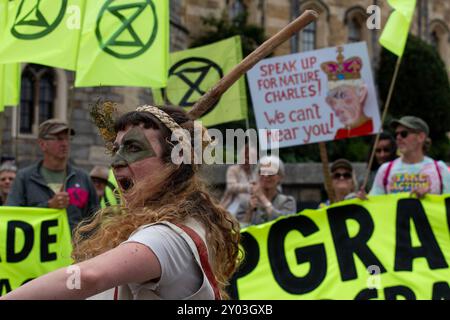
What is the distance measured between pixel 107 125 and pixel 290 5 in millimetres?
28102

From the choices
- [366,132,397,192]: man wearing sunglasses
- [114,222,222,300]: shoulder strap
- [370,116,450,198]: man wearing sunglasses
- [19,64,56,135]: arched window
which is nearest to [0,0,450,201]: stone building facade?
[19,64,56,135]: arched window

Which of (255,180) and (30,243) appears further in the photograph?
(255,180)

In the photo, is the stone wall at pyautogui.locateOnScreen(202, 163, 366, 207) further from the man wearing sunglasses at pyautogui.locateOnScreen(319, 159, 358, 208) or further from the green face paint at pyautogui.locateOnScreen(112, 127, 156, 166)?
the green face paint at pyautogui.locateOnScreen(112, 127, 156, 166)

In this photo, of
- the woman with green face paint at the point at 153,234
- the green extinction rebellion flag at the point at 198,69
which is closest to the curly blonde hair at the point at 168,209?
the woman with green face paint at the point at 153,234

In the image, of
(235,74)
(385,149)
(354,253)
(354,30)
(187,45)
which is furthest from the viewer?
(354,30)

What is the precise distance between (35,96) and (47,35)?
1391cm

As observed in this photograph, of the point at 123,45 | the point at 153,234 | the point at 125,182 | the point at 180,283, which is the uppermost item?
the point at 123,45

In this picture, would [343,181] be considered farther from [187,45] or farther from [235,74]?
[187,45]

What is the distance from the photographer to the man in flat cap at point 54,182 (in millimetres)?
6316

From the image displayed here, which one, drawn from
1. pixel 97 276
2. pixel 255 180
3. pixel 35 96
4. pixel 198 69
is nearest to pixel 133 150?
pixel 97 276

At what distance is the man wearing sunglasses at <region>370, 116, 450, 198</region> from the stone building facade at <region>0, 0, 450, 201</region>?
3.69 m

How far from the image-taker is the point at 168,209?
2.29m

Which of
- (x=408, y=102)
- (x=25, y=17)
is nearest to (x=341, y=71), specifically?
(x=25, y=17)

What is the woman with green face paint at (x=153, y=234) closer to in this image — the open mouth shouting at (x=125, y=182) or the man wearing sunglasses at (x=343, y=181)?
the open mouth shouting at (x=125, y=182)
